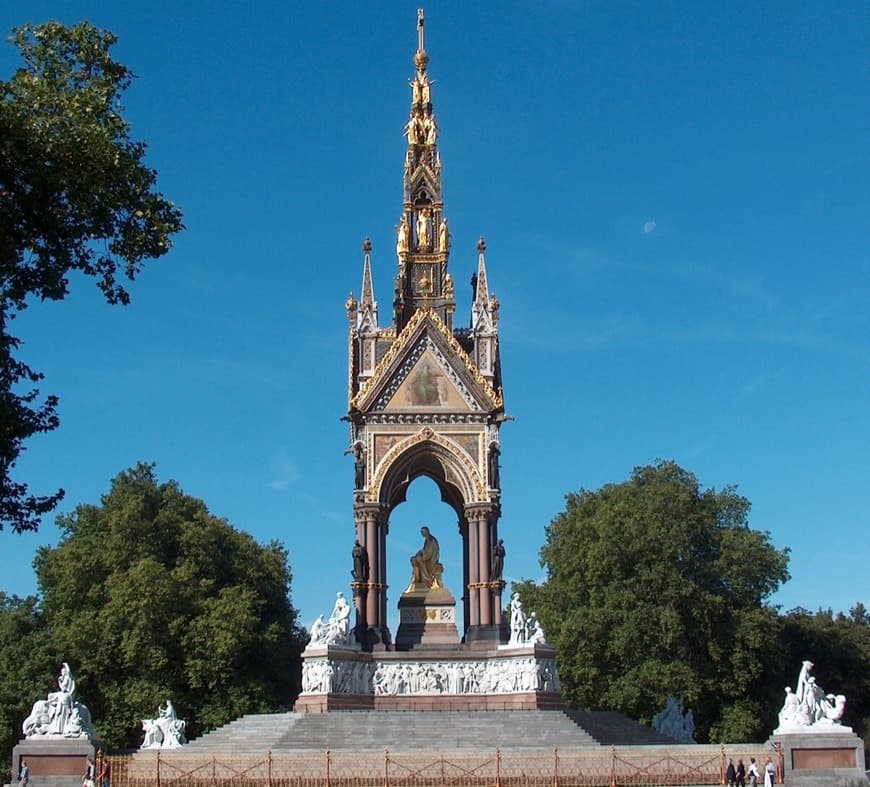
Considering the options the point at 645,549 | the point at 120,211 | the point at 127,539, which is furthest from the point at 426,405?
the point at 120,211

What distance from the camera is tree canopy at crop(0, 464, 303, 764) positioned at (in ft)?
154

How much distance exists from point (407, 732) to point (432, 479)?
10.5m

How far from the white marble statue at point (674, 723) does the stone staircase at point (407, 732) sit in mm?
9152

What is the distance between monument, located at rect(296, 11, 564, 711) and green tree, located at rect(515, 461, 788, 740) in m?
9.15

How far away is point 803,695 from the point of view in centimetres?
3331

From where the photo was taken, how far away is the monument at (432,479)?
119 ft

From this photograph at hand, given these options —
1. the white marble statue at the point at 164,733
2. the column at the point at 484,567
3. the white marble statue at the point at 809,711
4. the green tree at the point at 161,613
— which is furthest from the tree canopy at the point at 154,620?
the white marble statue at the point at 809,711

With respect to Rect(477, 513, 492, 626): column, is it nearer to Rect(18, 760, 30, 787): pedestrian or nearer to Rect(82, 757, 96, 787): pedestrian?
Rect(82, 757, 96, 787): pedestrian

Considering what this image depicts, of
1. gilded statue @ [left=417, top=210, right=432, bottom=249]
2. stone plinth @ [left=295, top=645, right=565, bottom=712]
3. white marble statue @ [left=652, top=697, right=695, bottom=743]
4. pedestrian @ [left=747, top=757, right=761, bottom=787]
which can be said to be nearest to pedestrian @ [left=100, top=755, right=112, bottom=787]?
stone plinth @ [left=295, top=645, right=565, bottom=712]

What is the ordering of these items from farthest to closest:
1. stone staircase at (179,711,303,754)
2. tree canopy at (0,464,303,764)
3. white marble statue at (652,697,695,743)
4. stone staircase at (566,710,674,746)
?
tree canopy at (0,464,303,764), white marble statue at (652,697,695,743), stone staircase at (566,710,674,746), stone staircase at (179,711,303,754)

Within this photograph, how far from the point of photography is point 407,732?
3325 centimetres

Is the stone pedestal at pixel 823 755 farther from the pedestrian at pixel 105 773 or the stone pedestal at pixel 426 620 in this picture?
the pedestrian at pixel 105 773

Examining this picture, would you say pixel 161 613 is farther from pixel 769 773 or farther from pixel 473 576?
Answer: pixel 769 773

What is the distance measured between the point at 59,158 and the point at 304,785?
17642 mm
